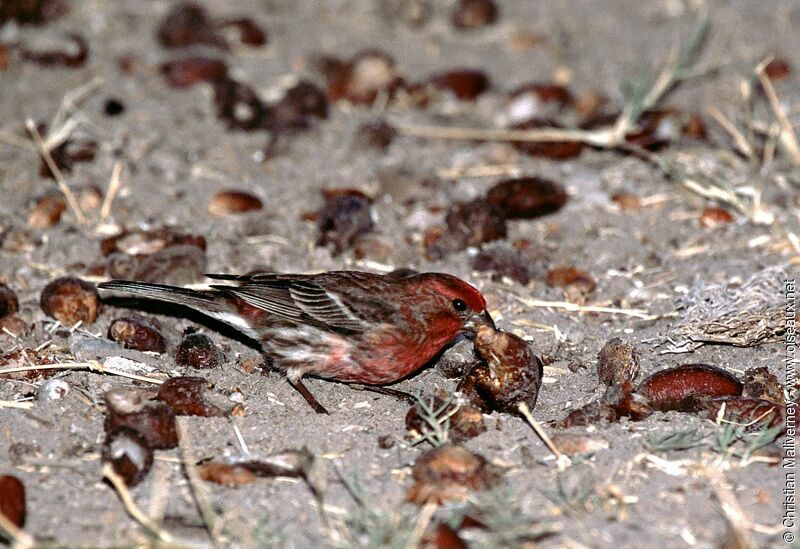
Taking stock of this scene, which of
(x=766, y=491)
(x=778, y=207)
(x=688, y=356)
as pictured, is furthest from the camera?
(x=778, y=207)

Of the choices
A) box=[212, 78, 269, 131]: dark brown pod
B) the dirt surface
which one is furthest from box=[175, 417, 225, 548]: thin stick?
box=[212, 78, 269, 131]: dark brown pod

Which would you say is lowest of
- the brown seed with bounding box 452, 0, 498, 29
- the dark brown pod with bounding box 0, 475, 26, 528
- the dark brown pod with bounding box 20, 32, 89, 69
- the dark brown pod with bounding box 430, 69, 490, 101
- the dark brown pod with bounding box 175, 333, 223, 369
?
the dark brown pod with bounding box 175, 333, 223, 369

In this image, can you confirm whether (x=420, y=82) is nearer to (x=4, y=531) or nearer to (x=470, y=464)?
(x=470, y=464)

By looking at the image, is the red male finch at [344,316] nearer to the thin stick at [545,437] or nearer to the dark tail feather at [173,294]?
the dark tail feather at [173,294]

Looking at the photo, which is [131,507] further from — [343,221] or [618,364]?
[343,221]

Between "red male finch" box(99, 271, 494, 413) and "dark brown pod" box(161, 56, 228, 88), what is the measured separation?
2834 millimetres

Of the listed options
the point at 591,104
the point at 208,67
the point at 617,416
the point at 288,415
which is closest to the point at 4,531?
the point at 288,415

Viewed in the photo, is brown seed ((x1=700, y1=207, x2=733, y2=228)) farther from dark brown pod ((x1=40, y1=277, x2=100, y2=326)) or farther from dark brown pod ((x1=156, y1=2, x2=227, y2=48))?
dark brown pod ((x1=156, y1=2, x2=227, y2=48))

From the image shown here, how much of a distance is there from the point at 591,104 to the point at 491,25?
1.56 meters

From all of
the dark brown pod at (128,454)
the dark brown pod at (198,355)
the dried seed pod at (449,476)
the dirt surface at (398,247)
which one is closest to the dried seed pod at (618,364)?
the dirt surface at (398,247)

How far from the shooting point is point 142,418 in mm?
4523

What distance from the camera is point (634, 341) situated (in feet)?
18.2

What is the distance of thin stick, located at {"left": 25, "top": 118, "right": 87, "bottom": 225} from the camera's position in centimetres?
660

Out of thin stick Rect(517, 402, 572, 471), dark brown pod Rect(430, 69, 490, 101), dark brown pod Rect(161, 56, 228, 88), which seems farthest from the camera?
dark brown pod Rect(430, 69, 490, 101)
